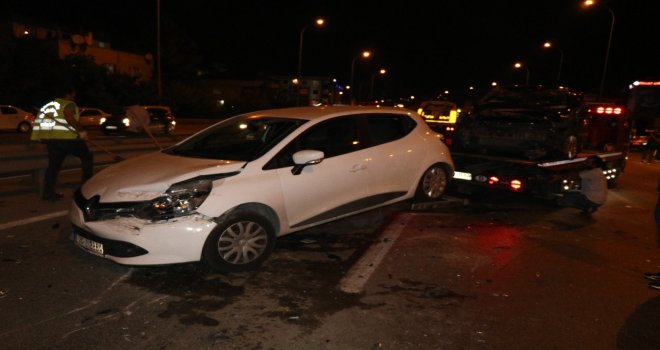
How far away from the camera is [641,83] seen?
29312 mm

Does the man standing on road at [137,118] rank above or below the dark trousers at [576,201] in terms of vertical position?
above

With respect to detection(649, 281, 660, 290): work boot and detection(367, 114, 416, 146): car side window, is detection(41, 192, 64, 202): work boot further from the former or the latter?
detection(649, 281, 660, 290): work boot

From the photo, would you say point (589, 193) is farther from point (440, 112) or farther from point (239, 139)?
point (440, 112)

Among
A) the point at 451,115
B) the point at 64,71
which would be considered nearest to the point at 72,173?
the point at 451,115

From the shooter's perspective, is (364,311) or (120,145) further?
(120,145)

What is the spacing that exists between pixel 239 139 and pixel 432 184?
9.79 ft

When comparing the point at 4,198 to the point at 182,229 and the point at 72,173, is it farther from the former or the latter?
the point at 182,229

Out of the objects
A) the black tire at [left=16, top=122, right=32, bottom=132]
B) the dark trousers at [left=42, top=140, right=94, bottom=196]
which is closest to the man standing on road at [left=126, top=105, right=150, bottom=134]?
the dark trousers at [left=42, top=140, right=94, bottom=196]

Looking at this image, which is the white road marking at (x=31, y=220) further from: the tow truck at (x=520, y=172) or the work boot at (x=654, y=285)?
the work boot at (x=654, y=285)

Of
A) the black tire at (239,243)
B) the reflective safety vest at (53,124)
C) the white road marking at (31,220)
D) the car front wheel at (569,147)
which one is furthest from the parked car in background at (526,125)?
the white road marking at (31,220)

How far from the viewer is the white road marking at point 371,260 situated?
4.84 metres

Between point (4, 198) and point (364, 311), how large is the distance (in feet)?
21.0

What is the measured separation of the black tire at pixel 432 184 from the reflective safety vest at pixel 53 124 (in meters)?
5.08

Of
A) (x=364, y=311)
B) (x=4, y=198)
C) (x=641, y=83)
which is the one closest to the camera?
(x=364, y=311)
